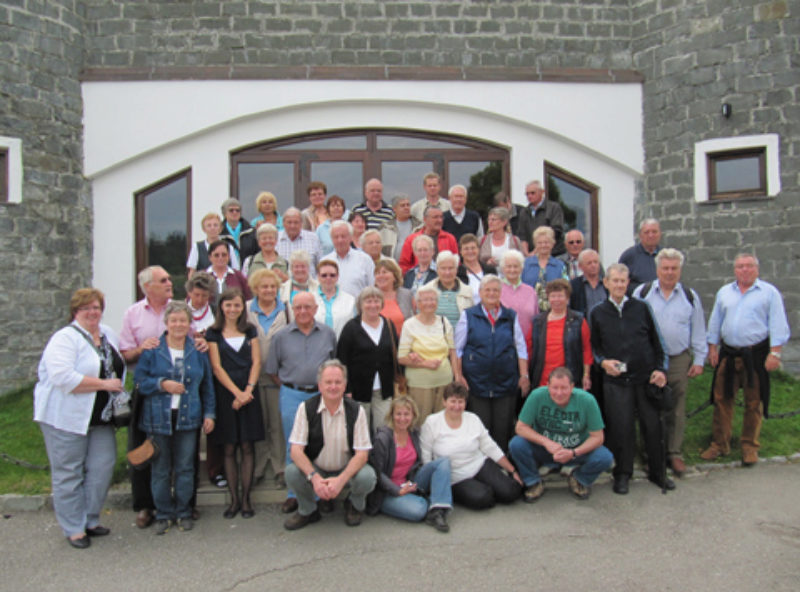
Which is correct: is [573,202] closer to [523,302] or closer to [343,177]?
[343,177]

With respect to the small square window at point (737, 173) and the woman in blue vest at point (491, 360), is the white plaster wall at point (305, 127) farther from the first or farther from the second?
the woman in blue vest at point (491, 360)

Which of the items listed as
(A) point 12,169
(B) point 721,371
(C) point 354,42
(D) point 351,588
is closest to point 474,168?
(C) point 354,42

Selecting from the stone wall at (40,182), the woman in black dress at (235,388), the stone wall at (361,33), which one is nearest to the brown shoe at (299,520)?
the woman in black dress at (235,388)

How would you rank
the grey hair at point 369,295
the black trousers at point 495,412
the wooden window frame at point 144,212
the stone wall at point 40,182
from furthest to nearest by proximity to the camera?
the wooden window frame at point 144,212 < the stone wall at point 40,182 < the black trousers at point 495,412 < the grey hair at point 369,295

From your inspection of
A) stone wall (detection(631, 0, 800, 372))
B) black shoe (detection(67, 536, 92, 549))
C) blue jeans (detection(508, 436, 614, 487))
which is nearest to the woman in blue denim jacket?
black shoe (detection(67, 536, 92, 549))

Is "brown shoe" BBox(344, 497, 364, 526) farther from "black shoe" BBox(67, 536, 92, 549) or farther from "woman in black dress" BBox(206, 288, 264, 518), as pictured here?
"black shoe" BBox(67, 536, 92, 549)

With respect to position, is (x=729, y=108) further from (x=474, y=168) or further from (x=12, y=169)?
(x=12, y=169)

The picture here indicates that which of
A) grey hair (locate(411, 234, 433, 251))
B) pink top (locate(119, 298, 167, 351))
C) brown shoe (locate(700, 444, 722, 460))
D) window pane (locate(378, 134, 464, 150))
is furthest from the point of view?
window pane (locate(378, 134, 464, 150))

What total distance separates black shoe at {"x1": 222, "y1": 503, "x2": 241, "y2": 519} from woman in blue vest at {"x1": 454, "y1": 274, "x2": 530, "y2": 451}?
1956 millimetres

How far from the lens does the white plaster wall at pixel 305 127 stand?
28.1 feet

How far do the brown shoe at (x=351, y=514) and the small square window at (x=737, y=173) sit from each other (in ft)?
20.5

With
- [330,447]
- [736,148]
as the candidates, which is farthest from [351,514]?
[736,148]

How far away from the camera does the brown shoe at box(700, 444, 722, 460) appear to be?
5.88m

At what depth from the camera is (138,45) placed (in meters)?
8.64
